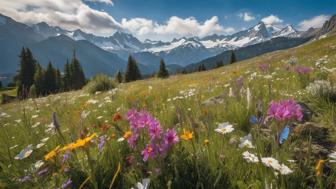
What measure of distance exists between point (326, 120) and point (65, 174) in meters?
3.29

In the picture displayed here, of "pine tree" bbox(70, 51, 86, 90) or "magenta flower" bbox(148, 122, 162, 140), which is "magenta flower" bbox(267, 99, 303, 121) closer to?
"magenta flower" bbox(148, 122, 162, 140)

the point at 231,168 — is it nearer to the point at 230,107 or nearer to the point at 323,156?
the point at 323,156

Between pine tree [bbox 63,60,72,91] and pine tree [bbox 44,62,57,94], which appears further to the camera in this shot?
pine tree [bbox 63,60,72,91]

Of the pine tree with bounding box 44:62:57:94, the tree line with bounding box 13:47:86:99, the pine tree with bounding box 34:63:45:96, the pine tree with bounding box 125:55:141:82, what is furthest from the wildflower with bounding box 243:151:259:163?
the pine tree with bounding box 44:62:57:94

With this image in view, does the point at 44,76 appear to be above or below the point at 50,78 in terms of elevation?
above

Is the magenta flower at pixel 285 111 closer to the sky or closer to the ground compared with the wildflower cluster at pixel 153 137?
closer to the sky

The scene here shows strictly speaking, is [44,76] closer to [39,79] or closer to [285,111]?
[39,79]

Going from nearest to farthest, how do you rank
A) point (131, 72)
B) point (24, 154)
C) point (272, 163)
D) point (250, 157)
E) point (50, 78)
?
1. point (272, 163)
2. point (250, 157)
3. point (24, 154)
4. point (50, 78)
5. point (131, 72)

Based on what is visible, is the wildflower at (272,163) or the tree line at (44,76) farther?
the tree line at (44,76)

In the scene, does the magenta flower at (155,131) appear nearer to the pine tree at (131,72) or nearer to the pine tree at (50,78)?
the pine tree at (131,72)

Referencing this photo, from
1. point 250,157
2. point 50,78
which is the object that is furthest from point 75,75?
point 250,157

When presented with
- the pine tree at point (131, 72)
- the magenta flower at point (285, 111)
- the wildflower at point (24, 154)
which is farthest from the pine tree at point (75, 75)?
the magenta flower at point (285, 111)

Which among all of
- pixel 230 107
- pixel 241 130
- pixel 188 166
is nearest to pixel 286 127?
pixel 188 166

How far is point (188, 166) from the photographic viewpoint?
2475mm
